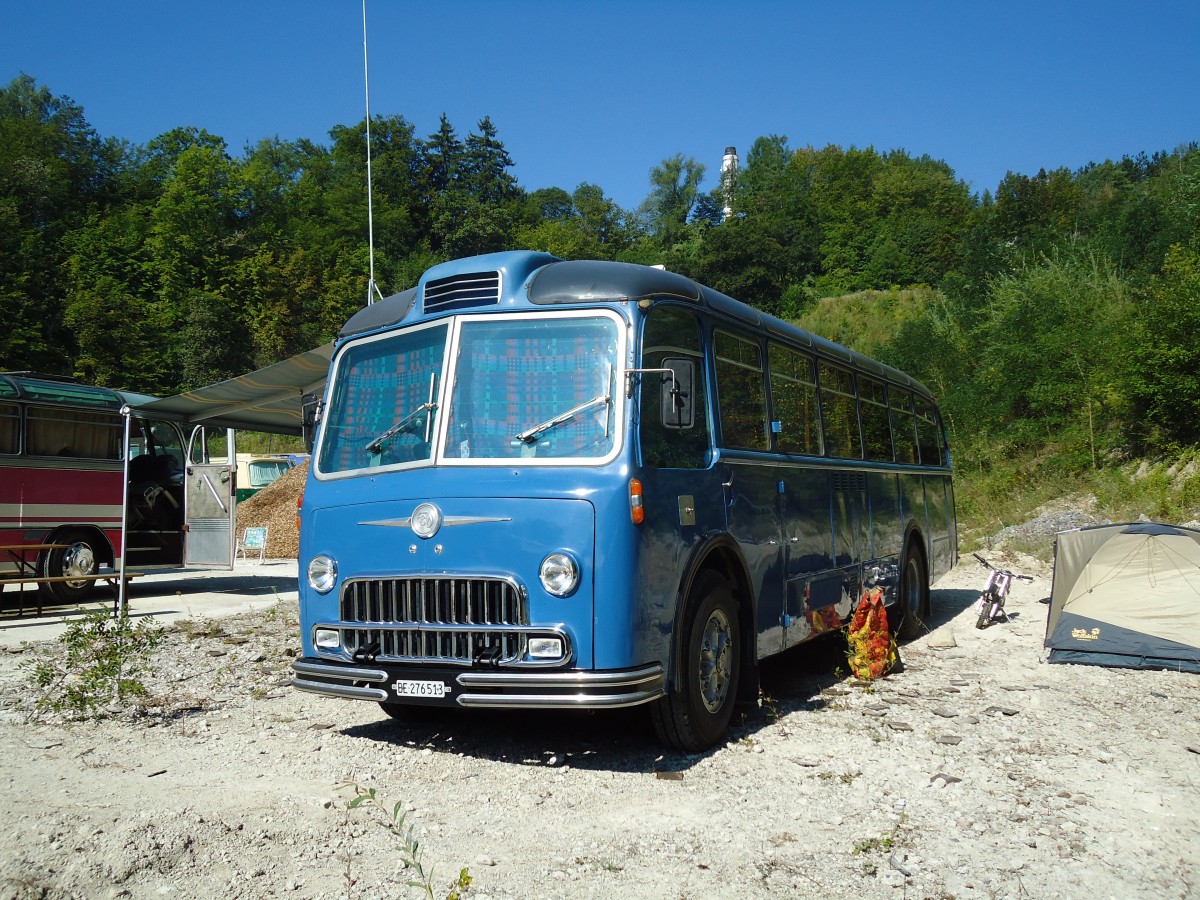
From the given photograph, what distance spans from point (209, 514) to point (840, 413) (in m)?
9.86

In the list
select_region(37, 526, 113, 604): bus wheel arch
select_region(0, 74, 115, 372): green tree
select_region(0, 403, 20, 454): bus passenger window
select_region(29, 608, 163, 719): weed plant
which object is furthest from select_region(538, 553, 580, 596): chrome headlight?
select_region(0, 74, 115, 372): green tree

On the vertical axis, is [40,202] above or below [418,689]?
above

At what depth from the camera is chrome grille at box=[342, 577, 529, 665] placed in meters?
5.68

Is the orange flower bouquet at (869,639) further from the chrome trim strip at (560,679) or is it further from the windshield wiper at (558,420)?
the windshield wiper at (558,420)

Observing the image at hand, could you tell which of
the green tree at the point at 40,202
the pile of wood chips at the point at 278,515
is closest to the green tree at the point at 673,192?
the green tree at the point at 40,202

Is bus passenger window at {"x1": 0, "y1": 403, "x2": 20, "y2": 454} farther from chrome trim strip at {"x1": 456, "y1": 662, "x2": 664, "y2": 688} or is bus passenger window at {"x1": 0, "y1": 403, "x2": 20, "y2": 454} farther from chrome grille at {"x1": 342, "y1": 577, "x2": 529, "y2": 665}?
chrome trim strip at {"x1": 456, "y1": 662, "x2": 664, "y2": 688}

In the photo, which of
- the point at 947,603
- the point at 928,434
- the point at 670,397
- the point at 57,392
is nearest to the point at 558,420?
the point at 670,397

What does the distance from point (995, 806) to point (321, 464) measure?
4.57 metres

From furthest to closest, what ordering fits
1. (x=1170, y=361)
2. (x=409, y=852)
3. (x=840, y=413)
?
(x=1170, y=361), (x=840, y=413), (x=409, y=852)

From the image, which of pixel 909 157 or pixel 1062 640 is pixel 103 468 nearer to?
pixel 1062 640

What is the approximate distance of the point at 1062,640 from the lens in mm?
10391

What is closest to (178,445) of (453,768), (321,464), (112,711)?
(112,711)

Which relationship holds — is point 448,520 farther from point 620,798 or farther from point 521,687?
point 620,798

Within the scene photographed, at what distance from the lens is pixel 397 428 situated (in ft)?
21.1
